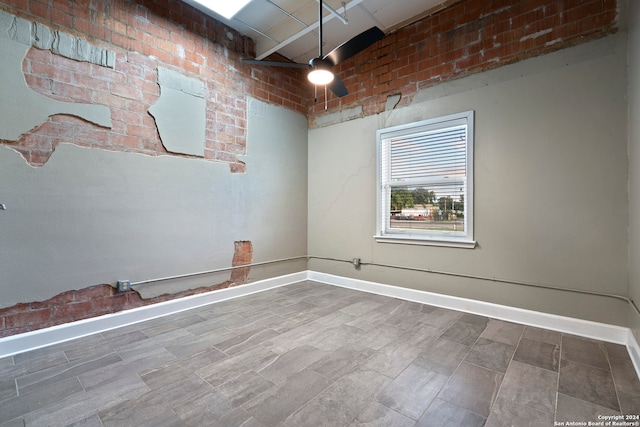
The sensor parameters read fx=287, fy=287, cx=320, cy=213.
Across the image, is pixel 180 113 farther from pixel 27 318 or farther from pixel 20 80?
pixel 27 318

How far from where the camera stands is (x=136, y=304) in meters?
2.98

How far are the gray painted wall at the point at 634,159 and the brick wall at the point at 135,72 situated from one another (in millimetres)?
3826

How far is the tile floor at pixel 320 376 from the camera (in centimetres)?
159

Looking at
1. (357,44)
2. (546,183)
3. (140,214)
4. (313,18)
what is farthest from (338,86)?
(140,214)

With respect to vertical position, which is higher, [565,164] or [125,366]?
[565,164]

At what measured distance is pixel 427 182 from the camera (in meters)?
3.59

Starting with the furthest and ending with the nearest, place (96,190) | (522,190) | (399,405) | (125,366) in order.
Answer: (522,190)
(96,190)
(125,366)
(399,405)

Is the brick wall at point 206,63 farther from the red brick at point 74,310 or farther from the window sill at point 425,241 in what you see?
the window sill at point 425,241

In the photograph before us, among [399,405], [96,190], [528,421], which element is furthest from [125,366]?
[528,421]

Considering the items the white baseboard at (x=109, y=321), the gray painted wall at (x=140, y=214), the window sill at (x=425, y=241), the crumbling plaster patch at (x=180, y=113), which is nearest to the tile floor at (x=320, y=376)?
the white baseboard at (x=109, y=321)

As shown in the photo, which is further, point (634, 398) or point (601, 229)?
point (601, 229)

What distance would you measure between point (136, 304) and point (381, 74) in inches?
161

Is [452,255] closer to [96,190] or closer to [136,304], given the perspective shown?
[136,304]

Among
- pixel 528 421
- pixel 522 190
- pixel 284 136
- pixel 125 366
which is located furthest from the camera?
pixel 284 136
